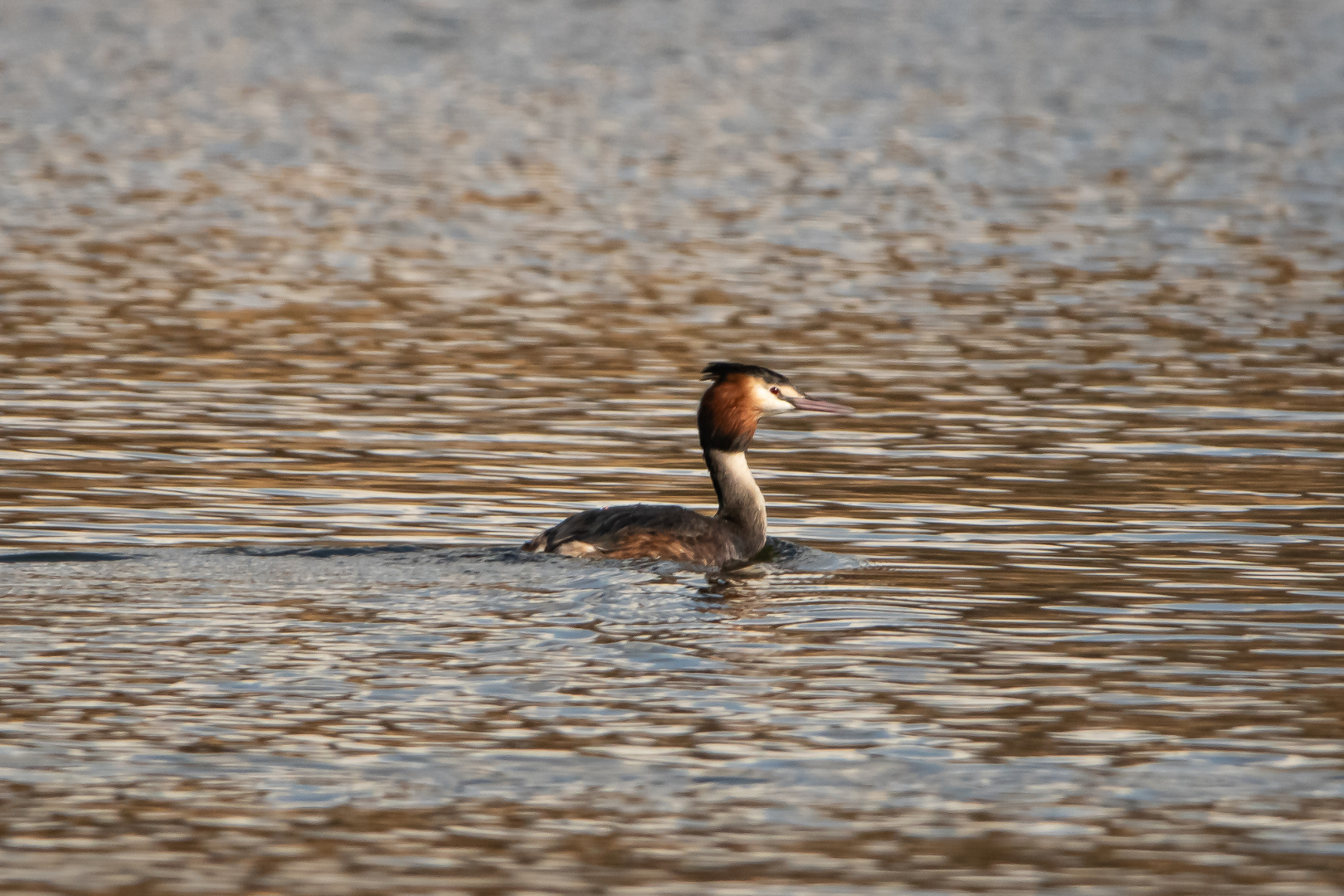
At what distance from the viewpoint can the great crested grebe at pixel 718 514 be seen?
1287 centimetres

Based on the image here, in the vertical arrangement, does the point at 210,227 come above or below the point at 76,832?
above

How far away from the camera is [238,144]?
127 ft

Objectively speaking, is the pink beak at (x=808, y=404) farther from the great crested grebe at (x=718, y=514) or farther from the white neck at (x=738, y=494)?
the white neck at (x=738, y=494)

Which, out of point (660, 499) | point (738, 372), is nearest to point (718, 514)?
point (738, 372)

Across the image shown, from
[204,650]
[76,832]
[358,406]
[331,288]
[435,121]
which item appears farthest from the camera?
[435,121]

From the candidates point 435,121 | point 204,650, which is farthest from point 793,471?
point 435,121

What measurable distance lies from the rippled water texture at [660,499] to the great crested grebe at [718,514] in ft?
0.61

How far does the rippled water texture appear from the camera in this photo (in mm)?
8438

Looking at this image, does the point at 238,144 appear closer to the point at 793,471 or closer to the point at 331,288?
the point at 331,288

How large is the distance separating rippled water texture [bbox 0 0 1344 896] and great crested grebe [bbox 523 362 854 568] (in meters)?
0.19

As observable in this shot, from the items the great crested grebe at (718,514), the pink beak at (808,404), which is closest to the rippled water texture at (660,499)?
the great crested grebe at (718,514)

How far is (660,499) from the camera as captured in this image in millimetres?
15453

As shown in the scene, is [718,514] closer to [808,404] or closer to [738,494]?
[738,494]

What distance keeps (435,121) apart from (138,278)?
60.5 ft
